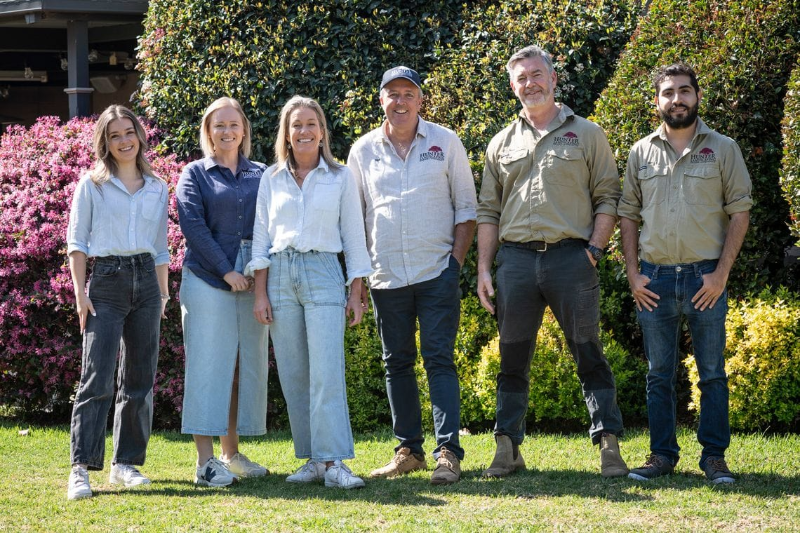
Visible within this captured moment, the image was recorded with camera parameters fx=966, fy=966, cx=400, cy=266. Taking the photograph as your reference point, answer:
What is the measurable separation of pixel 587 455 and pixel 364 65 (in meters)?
4.27

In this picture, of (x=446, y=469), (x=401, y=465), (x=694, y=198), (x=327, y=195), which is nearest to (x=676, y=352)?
(x=694, y=198)

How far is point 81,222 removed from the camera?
5270 mm

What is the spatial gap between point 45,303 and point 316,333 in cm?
338

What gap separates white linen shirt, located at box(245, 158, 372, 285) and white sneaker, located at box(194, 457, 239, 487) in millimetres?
1105

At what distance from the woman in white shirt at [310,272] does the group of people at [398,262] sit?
1cm

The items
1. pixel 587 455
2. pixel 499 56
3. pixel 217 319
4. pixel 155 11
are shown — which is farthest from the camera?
pixel 155 11

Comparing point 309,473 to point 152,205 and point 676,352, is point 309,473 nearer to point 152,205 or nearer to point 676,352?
point 152,205

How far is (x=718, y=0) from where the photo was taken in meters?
6.58

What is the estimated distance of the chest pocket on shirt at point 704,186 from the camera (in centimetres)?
498

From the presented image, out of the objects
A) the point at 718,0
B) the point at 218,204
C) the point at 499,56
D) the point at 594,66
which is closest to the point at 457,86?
the point at 499,56

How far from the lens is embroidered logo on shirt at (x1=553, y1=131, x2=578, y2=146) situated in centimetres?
517

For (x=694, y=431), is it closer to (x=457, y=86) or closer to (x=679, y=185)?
(x=679, y=185)

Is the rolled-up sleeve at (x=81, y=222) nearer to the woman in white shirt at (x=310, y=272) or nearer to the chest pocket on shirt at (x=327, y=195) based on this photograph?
the woman in white shirt at (x=310, y=272)

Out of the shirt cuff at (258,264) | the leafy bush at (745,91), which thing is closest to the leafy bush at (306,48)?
the leafy bush at (745,91)
